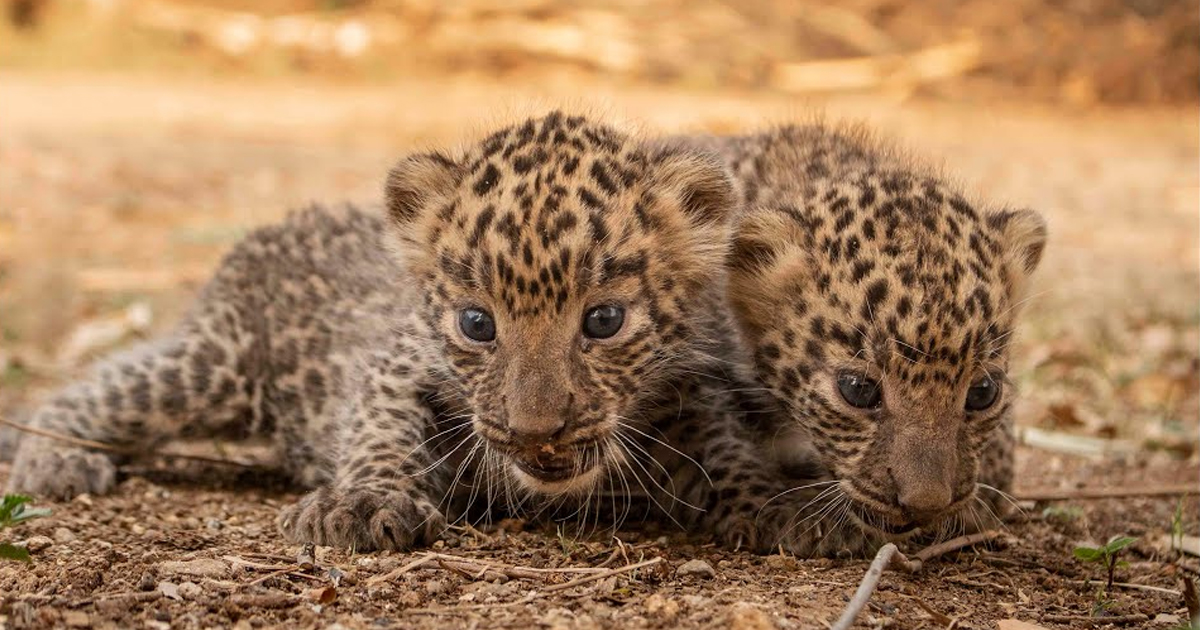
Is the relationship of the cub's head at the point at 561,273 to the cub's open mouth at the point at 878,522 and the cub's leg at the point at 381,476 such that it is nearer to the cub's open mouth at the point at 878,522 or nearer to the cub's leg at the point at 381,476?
the cub's leg at the point at 381,476

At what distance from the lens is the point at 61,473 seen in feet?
21.0

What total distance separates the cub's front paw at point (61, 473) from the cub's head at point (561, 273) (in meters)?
1.91

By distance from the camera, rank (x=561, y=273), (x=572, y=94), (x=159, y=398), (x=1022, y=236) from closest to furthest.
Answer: (x=561, y=273) < (x=1022, y=236) < (x=159, y=398) < (x=572, y=94)

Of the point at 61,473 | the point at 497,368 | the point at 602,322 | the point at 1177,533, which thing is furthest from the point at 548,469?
the point at 1177,533

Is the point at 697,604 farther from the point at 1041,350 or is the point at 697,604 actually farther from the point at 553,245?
the point at 1041,350

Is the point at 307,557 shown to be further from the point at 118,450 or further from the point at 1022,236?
the point at 1022,236

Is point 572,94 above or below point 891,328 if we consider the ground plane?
above

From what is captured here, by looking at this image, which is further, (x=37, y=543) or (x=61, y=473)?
(x=61, y=473)

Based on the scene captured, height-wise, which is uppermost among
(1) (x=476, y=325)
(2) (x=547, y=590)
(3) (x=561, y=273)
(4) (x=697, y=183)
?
(4) (x=697, y=183)

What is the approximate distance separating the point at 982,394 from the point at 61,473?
4.17m

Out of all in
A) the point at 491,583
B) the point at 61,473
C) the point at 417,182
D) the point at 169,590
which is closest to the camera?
the point at 169,590

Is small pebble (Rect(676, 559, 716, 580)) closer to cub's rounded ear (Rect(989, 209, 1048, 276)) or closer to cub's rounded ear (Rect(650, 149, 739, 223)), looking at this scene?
cub's rounded ear (Rect(650, 149, 739, 223))

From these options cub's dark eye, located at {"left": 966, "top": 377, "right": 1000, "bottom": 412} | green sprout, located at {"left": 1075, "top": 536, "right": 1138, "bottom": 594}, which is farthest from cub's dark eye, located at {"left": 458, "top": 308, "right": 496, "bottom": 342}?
green sprout, located at {"left": 1075, "top": 536, "right": 1138, "bottom": 594}

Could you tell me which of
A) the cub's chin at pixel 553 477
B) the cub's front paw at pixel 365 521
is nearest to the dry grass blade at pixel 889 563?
the cub's chin at pixel 553 477
